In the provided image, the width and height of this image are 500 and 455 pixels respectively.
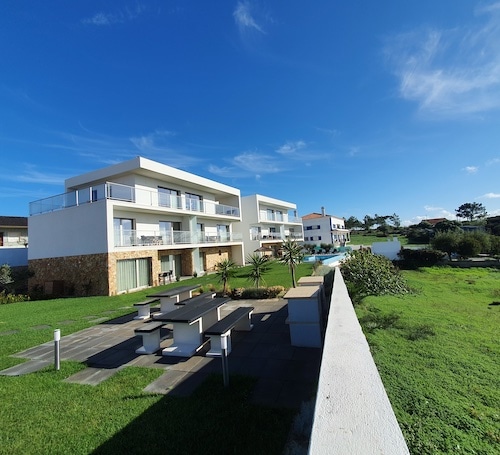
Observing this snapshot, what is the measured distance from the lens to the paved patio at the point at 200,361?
14.6 ft

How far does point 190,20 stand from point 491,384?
46.6ft

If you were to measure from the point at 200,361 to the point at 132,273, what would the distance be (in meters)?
13.8

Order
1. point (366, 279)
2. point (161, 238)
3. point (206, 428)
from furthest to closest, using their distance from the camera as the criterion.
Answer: point (161, 238) < point (366, 279) < point (206, 428)

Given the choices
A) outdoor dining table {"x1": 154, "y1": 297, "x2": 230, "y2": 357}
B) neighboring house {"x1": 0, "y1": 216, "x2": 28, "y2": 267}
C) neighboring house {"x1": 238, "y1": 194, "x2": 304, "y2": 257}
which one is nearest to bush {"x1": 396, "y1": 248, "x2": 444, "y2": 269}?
neighboring house {"x1": 238, "y1": 194, "x2": 304, "y2": 257}

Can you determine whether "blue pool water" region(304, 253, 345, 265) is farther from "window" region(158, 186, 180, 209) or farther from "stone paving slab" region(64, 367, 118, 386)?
"stone paving slab" region(64, 367, 118, 386)

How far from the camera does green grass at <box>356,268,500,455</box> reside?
2906 millimetres

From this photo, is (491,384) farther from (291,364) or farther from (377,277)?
(377,277)

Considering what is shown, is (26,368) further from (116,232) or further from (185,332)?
(116,232)

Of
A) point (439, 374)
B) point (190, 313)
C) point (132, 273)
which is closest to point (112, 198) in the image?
point (132, 273)

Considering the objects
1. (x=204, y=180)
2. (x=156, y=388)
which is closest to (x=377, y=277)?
(x=156, y=388)

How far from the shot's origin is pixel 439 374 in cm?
428

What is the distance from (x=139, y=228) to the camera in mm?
19328

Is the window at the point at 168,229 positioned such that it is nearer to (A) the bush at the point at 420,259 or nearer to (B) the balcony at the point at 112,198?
(B) the balcony at the point at 112,198

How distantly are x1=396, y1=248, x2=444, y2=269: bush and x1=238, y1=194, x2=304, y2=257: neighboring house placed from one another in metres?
12.4
